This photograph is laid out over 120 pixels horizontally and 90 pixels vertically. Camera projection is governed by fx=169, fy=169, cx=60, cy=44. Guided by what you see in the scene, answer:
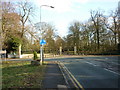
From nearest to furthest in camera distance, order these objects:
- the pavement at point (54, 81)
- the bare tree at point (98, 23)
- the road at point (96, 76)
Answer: the pavement at point (54, 81)
the road at point (96, 76)
the bare tree at point (98, 23)

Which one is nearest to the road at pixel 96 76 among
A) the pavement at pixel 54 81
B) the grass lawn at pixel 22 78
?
the pavement at pixel 54 81

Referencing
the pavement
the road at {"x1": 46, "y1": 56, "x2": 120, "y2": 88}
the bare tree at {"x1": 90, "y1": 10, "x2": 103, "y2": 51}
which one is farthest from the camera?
the bare tree at {"x1": 90, "y1": 10, "x2": 103, "y2": 51}

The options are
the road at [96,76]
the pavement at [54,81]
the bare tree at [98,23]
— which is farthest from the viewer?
the bare tree at [98,23]

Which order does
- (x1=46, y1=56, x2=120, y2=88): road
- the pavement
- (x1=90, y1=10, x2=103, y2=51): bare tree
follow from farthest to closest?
(x1=90, y1=10, x2=103, y2=51): bare tree, (x1=46, y1=56, x2=120, y2=88): road, the pavement

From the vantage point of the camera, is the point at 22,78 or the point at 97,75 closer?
the point at 22,78

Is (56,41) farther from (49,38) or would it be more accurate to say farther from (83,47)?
(83,47)

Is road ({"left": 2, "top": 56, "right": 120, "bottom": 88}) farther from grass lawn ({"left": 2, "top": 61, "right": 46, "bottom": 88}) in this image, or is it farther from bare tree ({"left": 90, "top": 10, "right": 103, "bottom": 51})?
bare tree ({"left": 90, "top": 10, "right": 103, "bottom": 51})

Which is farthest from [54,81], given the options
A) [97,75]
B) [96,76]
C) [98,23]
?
[98,23]

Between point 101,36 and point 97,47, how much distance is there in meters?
4.36

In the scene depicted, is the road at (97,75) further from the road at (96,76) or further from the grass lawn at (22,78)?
the grass lawn at (22,78)

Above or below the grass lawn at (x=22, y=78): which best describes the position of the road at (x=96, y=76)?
below

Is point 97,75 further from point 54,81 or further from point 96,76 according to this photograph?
point 54,81

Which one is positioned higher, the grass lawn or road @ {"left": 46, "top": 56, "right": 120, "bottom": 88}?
the grass lawn

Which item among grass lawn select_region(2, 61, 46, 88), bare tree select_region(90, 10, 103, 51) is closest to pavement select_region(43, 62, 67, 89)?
grass lawn select_region(2, 61, 46, 88)
